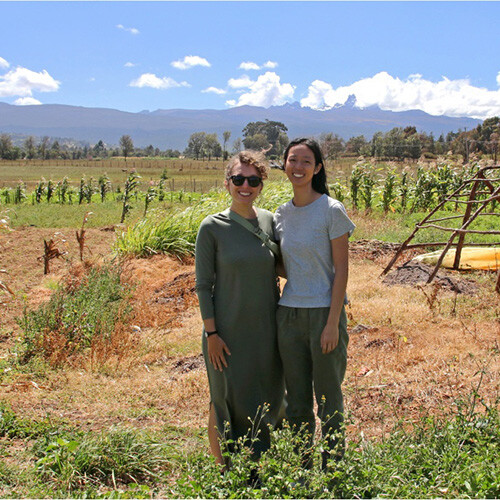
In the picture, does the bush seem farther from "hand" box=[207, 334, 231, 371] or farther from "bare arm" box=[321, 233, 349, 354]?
"bare arm" box=[321, 233, 349, 354]

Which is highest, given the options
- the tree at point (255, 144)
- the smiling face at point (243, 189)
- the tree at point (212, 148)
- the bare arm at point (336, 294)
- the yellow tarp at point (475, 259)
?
the tree at point (212, 148)

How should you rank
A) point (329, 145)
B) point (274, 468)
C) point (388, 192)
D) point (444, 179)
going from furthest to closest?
point (329, 145) → point (444, 179) → point (388, 192) → point (274, 468)

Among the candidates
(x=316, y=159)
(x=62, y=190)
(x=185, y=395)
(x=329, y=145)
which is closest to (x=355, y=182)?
(x=62, y=190)

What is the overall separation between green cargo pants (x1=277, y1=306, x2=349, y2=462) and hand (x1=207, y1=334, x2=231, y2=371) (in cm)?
28

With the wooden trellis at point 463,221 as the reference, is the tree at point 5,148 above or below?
above

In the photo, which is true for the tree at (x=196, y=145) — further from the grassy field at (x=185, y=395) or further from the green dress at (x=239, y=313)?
the green dress at (x=239, y=313)

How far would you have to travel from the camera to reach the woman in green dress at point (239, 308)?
2.53 m

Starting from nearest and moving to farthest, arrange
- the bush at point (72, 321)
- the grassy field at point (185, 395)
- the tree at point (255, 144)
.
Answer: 1. the grassy field at point (185, 395)
2. the tree at point (255, 144)
3. the bush at point (72, 321)

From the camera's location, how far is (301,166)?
2.55 meters

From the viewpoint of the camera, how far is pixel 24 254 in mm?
9062

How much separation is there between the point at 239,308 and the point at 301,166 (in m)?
0.76

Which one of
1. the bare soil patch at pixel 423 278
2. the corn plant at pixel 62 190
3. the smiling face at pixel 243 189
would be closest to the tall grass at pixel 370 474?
the smiling face at pixel 243 189

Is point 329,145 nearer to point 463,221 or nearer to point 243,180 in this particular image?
point 463,221

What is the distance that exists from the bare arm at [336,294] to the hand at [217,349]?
0.48 metres
